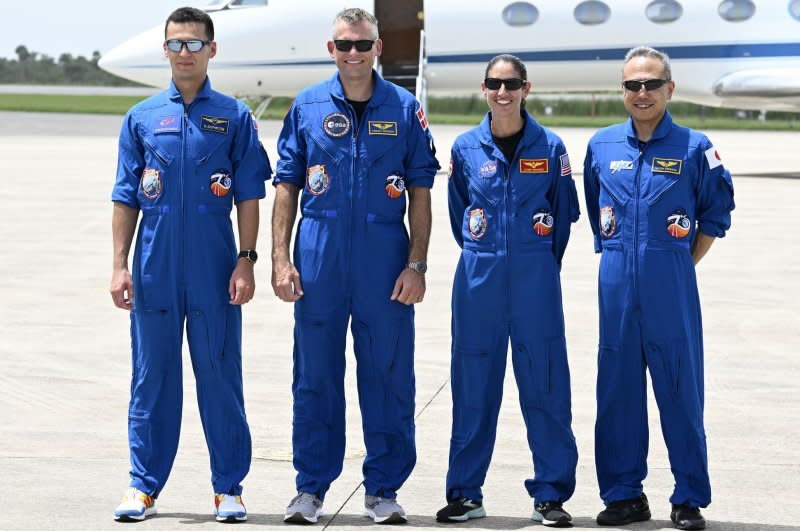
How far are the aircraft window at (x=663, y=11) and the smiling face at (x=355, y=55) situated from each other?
1934 centimetres

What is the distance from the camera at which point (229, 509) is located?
5391 millimetres

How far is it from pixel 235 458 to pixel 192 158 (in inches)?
49.1

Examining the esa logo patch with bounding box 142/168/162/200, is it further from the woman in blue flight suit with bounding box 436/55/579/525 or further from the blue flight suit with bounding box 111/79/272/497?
the woman in blue flight suit with bounding box 436/55/579/525

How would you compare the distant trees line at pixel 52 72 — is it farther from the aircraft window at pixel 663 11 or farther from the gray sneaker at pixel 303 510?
the gray sneaker at pixel 303 510

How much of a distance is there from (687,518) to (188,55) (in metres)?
2.74

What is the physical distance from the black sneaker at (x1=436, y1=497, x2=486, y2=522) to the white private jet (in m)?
18.6

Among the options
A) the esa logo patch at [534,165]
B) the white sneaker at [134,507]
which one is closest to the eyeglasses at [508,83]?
the esa logo patch at [534,165]

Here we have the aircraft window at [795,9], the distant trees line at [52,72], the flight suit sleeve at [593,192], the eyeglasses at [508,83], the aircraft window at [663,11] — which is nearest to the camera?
the eyeglasses at [508,83]

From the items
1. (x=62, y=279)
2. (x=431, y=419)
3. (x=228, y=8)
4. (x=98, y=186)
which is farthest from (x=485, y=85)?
(x=228, y=8)

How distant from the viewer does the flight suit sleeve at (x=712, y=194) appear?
18.1ft

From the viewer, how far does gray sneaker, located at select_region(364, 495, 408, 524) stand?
5449 millimetres

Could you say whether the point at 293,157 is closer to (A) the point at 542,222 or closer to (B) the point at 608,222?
(A) the point at 542,222

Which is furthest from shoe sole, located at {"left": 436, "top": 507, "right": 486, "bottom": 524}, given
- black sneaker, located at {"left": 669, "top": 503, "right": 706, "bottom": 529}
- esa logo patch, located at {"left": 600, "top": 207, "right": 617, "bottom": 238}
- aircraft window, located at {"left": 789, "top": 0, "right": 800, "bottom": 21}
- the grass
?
the grass

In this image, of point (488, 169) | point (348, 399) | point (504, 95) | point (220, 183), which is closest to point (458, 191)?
point (488, 169)
